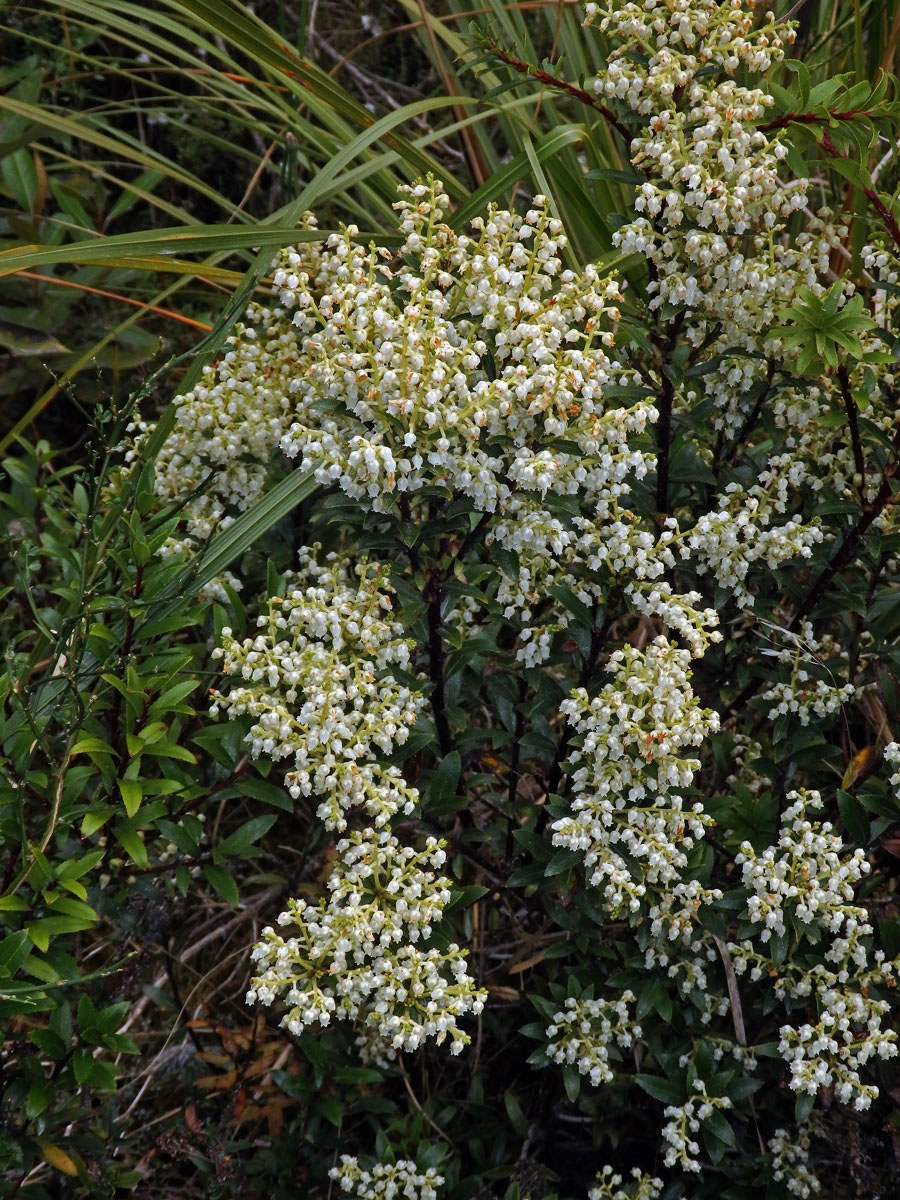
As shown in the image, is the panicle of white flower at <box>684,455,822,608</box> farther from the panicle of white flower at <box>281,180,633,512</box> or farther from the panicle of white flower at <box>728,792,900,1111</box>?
the panicle of white flower at <box>728,792,900,1111</box>

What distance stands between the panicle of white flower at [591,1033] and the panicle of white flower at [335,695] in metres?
0.61

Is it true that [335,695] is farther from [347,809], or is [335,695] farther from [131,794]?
[131,794]

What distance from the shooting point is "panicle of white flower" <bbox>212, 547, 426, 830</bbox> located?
1997 millimetres

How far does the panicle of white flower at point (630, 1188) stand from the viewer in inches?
92.7

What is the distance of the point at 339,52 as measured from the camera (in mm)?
4961

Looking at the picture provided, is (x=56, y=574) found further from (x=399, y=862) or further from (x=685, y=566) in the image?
(x=685, y=566)

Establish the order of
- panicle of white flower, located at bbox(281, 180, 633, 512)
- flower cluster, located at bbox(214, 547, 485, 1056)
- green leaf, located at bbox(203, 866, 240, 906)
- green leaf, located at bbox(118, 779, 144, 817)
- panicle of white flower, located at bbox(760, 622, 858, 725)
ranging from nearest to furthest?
1. panicle of white flower, located at bbox(281, 180, 633, 512)
2. flower cluster, located at bbox(214, 547, 485, 1056)
3. green leaf, located at bbox(118, 779, 144, 817)
4. green leaf, located at bbox(203, 866, 240, 906)
5. panicle of white flower, located at bbox(760, 622, 858, 725)

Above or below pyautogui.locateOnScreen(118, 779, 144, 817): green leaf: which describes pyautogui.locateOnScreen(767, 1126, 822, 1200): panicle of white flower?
below

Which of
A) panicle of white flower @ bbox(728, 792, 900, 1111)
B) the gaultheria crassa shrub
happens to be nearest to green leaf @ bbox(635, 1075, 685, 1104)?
the gaultheria crassa shrub

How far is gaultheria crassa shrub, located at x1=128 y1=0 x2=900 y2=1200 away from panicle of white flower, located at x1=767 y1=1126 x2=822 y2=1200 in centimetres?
1

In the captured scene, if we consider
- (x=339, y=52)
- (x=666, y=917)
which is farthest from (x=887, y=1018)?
(x=339, y=52)

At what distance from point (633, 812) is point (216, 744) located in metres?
0.85

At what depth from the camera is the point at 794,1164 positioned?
2.38 meters

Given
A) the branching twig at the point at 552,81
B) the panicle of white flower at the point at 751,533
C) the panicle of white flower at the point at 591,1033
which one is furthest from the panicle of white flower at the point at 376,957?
the branching twig at the point at 552,81
